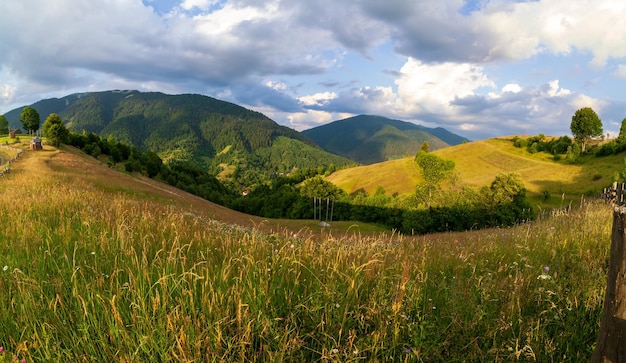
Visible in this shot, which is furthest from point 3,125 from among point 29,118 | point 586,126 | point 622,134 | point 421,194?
point 622,134

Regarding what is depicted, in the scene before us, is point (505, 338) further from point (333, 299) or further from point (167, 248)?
point (167, 248)

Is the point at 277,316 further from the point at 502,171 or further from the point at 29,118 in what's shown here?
the point at 502,171

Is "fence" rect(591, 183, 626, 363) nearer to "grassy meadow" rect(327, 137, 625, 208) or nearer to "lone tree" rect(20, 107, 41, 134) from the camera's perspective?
"grassy meadow" rect(327, 137, 625, 208)

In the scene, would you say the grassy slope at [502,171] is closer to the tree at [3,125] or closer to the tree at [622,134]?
the tree at [622,134]

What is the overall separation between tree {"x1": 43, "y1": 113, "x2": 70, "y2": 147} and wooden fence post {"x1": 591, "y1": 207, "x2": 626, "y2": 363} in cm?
9433

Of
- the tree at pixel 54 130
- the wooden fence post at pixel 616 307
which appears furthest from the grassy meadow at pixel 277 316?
the tree at pixel 54 130

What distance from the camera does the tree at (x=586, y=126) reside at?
358 ft

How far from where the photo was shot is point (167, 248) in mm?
5660

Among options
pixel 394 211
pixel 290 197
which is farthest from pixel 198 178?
pixel 394 211

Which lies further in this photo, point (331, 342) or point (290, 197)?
point (290, 197)

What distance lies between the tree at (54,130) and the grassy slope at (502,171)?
3697 inches

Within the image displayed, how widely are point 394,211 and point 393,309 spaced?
82.2 m

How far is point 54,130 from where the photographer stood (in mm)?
74000

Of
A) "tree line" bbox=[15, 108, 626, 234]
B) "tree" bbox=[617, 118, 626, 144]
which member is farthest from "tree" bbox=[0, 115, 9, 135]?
"tree" bbox=[617, 118, 626, 144]
